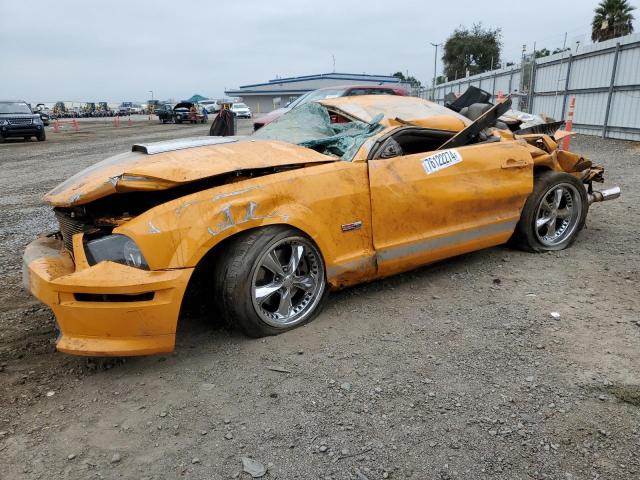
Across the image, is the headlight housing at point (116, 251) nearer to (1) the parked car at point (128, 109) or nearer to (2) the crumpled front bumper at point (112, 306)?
(2) the crumpled front bumper at point (112, 306)

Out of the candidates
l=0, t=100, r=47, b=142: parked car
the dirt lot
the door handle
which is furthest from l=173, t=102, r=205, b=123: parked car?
the door handle

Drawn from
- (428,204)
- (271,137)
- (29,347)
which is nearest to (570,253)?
(428,204)

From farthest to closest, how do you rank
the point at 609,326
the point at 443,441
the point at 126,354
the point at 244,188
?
the point at 609,326 → the point at 244,188 → the point at 126,354 → the point at 443,441

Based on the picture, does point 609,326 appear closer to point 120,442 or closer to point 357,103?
point 357,103

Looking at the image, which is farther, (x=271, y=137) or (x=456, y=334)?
(x=271, y=137)

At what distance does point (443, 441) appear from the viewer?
6.89ft

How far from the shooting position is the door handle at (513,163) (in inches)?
153

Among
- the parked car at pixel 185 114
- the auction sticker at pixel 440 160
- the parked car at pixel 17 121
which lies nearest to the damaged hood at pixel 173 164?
the auction sticker at pixel 440 160

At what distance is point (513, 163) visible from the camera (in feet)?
12.9

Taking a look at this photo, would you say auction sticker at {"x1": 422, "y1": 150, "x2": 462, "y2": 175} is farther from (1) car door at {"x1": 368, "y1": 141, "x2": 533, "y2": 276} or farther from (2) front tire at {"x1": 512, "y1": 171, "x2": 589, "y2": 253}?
(2) front tire at {"x1": 512, "y1": 171, "x2": 589, "y2": 253}

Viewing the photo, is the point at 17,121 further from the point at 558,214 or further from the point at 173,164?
the point at 558,214

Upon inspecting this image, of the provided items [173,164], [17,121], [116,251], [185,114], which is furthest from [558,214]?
[185,114]

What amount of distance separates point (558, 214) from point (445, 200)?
148cm

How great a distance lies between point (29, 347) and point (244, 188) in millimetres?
1599
